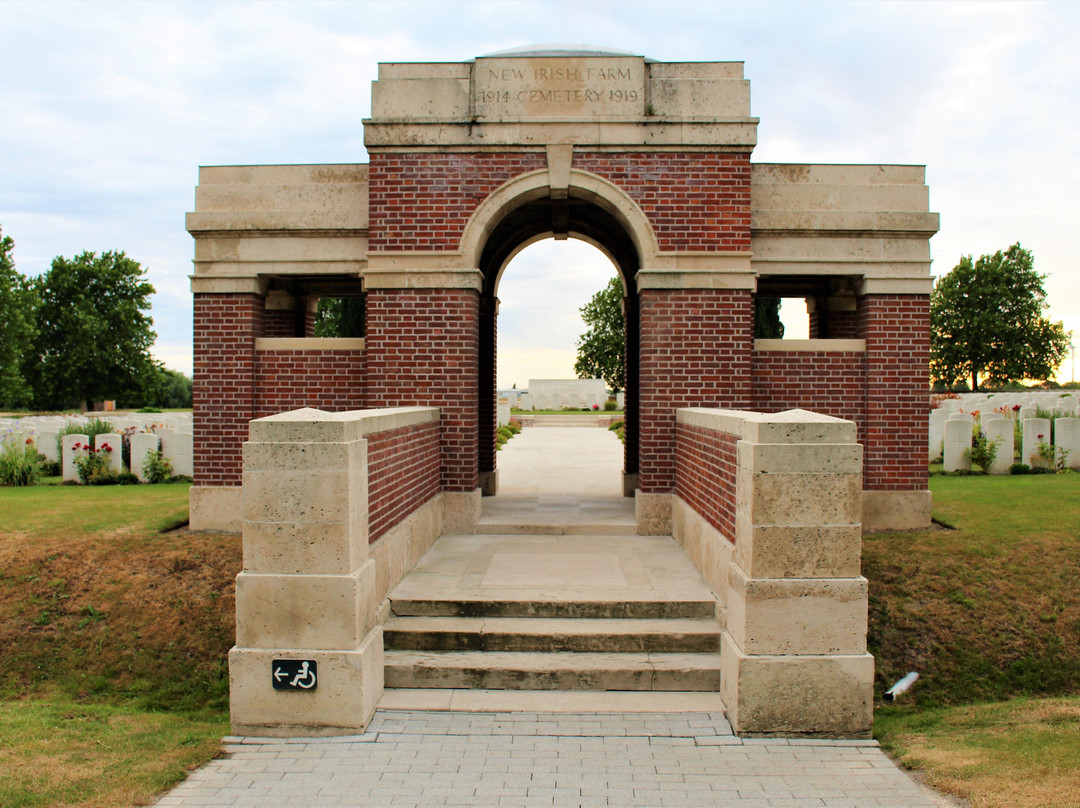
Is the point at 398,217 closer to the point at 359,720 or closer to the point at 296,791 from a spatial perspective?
the point at 359,720

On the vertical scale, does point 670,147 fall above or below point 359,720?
above

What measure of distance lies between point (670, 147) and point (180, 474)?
10.6m

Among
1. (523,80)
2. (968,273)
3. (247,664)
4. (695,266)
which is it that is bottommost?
(247,664)

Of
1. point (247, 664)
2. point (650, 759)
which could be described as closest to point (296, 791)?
point (247, 664)

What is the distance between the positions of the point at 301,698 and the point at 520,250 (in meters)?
8.16

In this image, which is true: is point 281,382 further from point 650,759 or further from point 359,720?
point 650,759

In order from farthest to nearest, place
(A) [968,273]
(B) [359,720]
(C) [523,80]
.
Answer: (A) [968,273]
(C) [523,80]
(B) [359,720]

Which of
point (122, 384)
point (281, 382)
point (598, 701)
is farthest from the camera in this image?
point (122, 384)

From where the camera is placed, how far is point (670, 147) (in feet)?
27.5

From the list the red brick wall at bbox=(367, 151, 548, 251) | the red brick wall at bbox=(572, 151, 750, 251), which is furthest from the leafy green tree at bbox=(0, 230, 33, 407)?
the red brick wall at bbox=(572, 151, 750, 251)

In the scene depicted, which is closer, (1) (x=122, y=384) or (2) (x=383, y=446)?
(2) (x=383, y=446)

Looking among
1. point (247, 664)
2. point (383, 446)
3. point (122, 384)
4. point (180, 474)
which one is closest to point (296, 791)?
point (247, 664)

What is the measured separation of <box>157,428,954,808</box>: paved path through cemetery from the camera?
3670 mm

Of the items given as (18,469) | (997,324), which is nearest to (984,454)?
(18,469)
